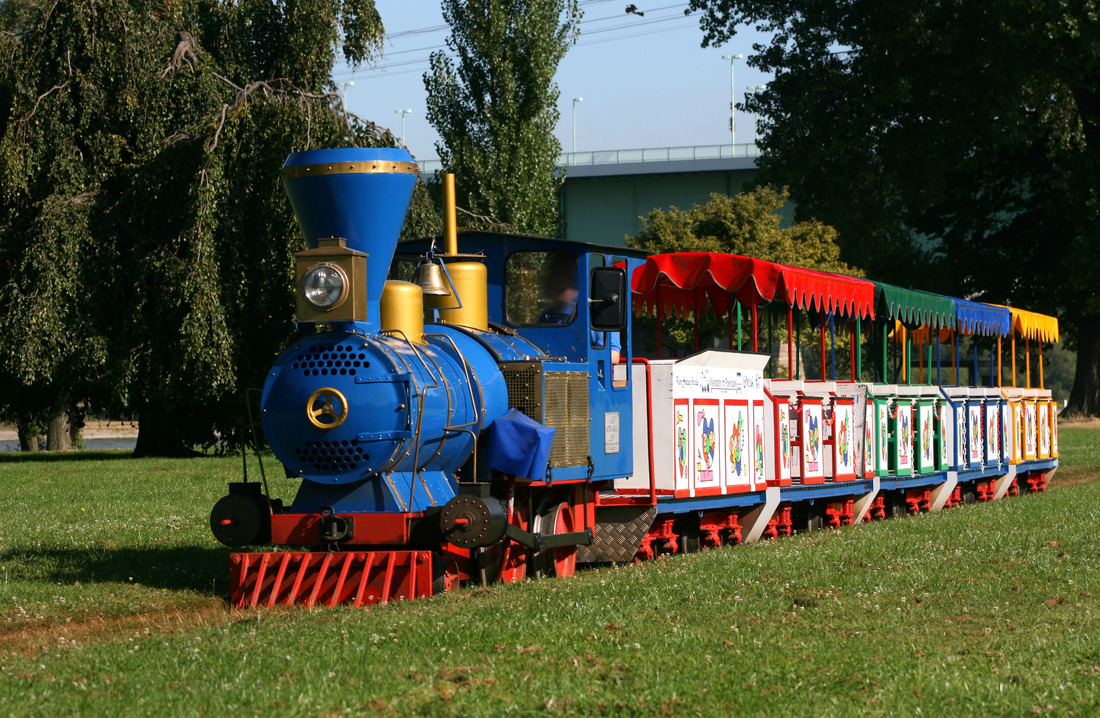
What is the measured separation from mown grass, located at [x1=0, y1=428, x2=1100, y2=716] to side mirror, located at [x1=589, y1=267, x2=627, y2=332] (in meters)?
2.09

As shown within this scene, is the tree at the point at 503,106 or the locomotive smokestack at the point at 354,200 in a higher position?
the tree at the point at 503,106

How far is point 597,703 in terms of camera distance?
6.27 metres

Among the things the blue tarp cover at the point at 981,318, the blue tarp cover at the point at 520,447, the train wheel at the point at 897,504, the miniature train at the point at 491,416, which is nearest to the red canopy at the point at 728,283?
the miniature train at the point at 491,416

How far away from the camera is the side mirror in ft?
37.7

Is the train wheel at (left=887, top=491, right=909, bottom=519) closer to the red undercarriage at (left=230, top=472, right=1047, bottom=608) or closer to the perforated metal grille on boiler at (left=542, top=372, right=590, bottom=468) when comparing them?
the perforated metal grille on boiler at (left=542, top=372, right=590, bottom=468)

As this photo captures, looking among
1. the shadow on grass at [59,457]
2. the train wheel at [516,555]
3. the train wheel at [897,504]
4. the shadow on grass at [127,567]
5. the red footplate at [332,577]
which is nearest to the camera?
the red footplate at [332,577]

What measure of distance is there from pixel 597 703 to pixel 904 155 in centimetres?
3636

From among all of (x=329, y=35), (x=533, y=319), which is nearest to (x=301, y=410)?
(x=533, y=319)

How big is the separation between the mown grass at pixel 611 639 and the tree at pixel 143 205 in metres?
12.8

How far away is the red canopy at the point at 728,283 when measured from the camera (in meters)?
14.5

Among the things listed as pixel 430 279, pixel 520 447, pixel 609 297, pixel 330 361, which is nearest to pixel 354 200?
pixel 330 361

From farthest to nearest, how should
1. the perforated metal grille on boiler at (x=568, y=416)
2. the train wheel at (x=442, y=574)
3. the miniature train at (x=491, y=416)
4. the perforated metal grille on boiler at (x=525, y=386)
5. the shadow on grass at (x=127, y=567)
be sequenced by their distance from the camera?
the shadow on grass at (x=127, y=567) < the perforated metal grille on boiler at (x=568, y=416) < the perforated metal grille on boiler at (x=525, y=386) < the train wheel at (x=442, y=574) < the miniature train at (x=491, y=416)

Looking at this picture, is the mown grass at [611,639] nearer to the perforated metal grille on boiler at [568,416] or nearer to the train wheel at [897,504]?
the perforated metal grille on boiler at [568,416]

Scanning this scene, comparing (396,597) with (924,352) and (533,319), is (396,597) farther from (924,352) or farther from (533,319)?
(924,352)
